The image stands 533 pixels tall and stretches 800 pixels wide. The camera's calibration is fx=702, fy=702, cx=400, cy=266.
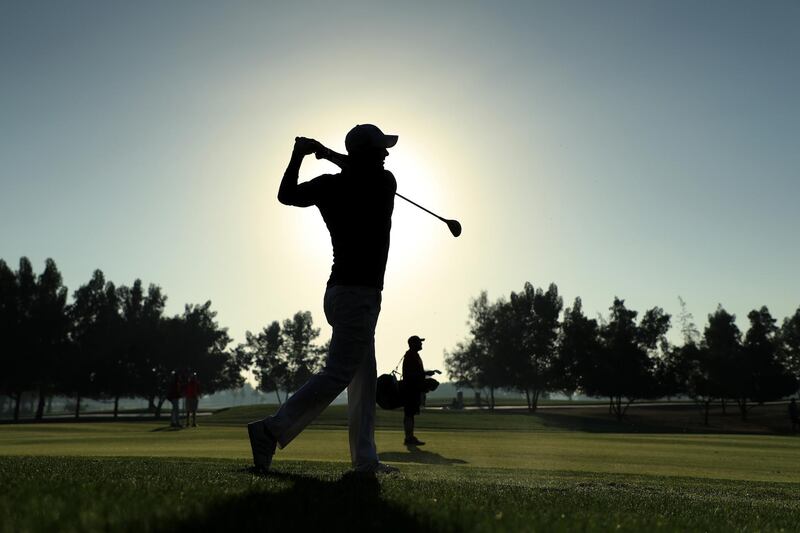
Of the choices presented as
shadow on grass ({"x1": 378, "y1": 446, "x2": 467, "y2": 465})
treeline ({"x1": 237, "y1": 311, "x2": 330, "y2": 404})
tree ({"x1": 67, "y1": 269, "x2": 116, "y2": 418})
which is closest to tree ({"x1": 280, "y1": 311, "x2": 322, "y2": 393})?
treeline ({"x1": 237, "y1": 311, "x2": 330, "y2": 404})

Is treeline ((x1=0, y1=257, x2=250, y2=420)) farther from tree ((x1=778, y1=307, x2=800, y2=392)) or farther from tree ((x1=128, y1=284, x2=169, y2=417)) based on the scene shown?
tree ((x1=778, y1=307, x2=800, y2=392))

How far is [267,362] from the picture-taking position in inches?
4151

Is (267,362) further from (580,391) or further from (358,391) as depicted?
(358,391)

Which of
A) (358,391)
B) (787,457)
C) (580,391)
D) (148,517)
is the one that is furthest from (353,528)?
(580,391)

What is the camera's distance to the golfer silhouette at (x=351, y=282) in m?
5.37

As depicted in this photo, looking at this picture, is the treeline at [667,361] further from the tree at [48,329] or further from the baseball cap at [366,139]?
the baseball cap at [366,139]

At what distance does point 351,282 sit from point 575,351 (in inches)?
2968

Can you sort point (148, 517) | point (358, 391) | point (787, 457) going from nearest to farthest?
point (148, 517), point (358, 391), point (787, 457)

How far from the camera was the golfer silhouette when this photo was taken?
5.37 meters

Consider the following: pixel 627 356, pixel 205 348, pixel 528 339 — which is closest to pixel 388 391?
pixel 627 356

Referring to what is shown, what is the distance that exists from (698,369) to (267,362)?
60575 mm

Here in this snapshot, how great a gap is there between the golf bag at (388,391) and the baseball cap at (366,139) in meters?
2.26

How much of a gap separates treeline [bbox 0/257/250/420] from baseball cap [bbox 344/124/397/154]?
2877 inches

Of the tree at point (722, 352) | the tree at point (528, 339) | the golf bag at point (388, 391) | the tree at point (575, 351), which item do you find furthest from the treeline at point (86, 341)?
the golf bag at point (388, 391)
